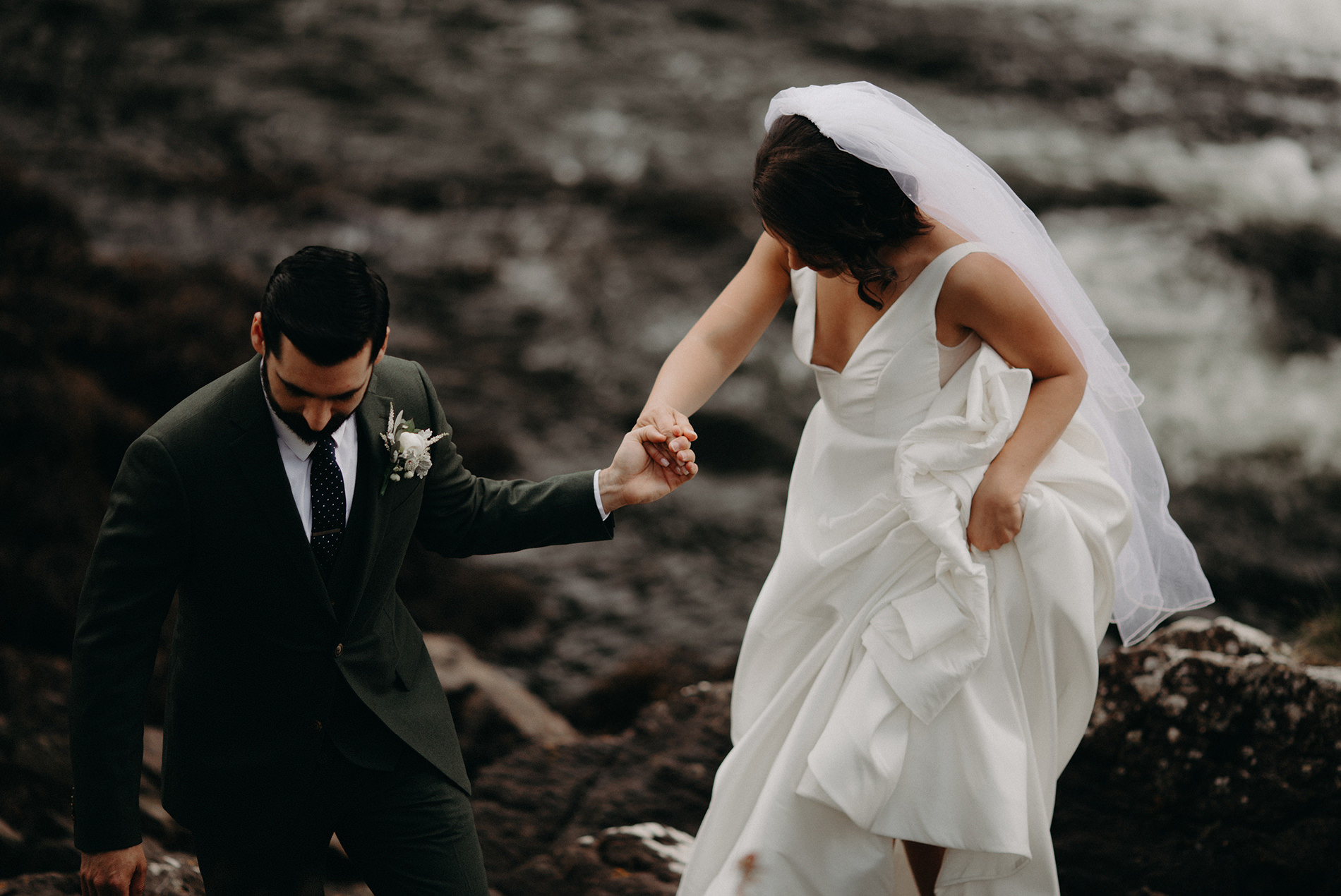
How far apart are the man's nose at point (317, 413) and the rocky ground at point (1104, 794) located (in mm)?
1642

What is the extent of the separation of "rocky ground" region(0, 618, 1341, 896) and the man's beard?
161 centimetres

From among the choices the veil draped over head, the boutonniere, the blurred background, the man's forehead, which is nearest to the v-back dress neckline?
the veil draped over head

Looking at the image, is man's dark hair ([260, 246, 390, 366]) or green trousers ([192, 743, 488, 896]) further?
green trousers ([192, 743, 488, 896])

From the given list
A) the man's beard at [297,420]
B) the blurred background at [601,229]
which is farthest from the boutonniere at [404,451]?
the blurred background at [601,229]

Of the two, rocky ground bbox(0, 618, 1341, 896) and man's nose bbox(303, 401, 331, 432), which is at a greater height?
man's nose bbox(303, 401, 331, 432)

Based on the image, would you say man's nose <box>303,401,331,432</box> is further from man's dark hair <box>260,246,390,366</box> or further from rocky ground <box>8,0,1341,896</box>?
rocky ground <box>8,0,1341,896</box>

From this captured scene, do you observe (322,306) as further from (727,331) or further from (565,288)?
(565,288)

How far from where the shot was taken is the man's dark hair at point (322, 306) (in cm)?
175

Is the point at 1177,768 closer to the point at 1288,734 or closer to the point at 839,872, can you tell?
the point at 1288,734

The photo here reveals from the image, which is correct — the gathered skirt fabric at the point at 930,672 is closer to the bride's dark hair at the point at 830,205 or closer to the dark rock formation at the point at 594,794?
the bride's dark hair at the point at 830,205

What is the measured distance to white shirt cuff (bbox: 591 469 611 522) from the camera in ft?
7.54

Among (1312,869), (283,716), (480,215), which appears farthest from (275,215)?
(1312,869)

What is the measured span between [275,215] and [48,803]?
329 inches

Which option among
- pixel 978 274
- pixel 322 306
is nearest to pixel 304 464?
pixel 322 306
